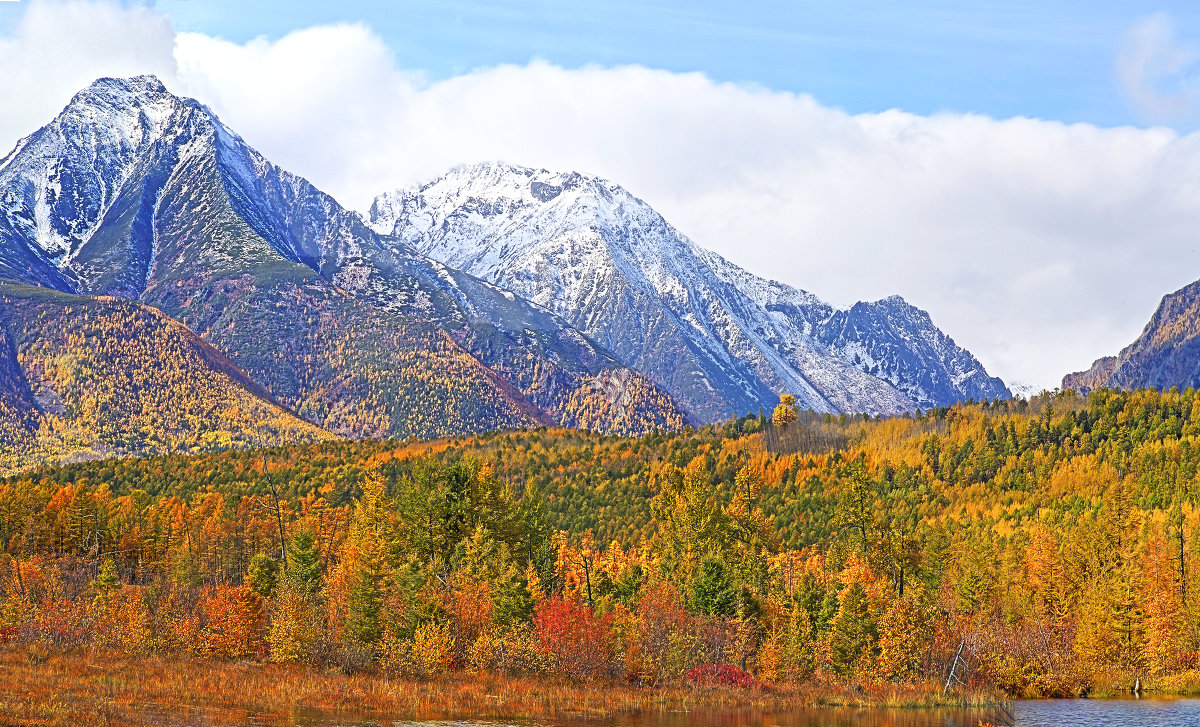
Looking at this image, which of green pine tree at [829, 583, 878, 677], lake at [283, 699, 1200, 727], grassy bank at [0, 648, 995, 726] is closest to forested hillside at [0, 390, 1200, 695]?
green pine tree at [829, 583, 878, 677]

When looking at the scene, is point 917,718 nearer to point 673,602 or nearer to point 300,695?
point 673,602

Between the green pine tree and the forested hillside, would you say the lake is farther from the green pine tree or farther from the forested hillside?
the forested hillside

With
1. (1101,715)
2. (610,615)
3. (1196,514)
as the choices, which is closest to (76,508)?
(610,615)

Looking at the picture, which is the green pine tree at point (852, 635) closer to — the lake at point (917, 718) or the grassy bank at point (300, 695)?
the grassy bank at point (300, 695)

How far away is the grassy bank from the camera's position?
68.4m

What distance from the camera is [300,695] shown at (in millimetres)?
81562

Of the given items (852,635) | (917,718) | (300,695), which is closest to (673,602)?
(852,635)

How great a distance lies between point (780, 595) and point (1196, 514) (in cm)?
8612

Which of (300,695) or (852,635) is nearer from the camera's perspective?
(300,695)

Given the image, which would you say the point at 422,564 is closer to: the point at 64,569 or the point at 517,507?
the point at 517,507

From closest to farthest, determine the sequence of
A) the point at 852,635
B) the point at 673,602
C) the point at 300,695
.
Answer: the point at 300,695 → the point at 852,635 → the point at 673,602

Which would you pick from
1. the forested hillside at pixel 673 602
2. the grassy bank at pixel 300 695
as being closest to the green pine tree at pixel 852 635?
the forested hillside at pixel 673 602

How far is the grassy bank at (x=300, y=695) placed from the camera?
225 feet

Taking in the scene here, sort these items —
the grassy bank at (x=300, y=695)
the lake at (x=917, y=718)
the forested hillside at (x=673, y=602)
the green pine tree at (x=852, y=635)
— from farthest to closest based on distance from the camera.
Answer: the green pine tree at (x=852, y=635)
the forested hillside at (x=673, y=602)
the lake at (x=917, y=718)
the grassy bank at (x=300, y=695)
